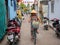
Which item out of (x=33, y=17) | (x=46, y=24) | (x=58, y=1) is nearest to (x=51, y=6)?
(x=58, y=1)

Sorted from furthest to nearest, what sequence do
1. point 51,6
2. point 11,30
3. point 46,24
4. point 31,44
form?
point 51,6, point 46,24, point 11,30, point 31,44

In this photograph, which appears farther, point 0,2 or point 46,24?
point 46,24

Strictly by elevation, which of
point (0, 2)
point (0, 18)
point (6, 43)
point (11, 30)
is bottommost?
point (6, 43)

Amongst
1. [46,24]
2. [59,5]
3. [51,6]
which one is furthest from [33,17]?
[51,6]

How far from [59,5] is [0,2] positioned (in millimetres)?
7577

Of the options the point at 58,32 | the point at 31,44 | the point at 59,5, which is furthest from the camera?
the point at 59,5

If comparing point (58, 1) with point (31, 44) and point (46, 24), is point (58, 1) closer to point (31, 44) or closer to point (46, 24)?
point (46, 24)

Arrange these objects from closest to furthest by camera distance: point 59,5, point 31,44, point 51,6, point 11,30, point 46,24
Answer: point 31,44, point 11,30, point 46,24, point 59,5, point 51,6

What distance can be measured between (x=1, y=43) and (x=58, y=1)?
27.9 feet

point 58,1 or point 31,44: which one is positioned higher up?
point 58,1

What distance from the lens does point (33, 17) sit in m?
9.46

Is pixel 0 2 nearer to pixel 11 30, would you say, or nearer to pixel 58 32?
pixel 11 30

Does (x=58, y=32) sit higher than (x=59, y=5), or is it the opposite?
(x=59, y=5)

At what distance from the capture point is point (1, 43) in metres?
9.27
